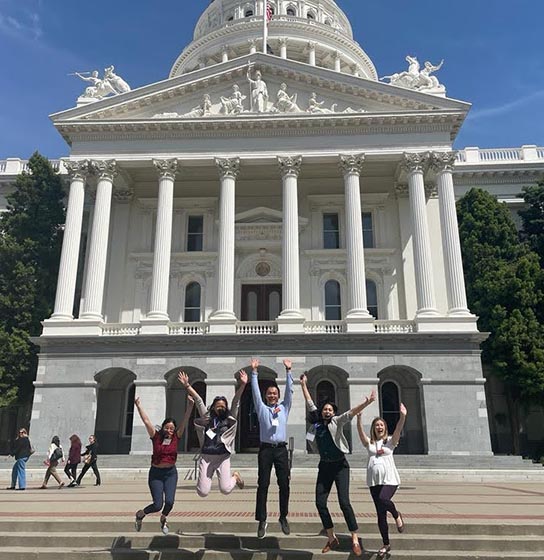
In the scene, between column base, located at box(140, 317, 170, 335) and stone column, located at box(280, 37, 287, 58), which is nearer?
column base, located at box(140, 317, 170, 335)

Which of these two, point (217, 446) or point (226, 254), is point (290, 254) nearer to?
point (226, 254)

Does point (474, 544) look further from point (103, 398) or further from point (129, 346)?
point (103, 398)

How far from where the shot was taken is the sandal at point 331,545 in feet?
25.2

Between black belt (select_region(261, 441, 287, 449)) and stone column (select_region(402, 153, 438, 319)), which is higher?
stone column (select_region(402, 153, 438, 319))

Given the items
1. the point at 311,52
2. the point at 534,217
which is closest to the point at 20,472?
the point at 534,217

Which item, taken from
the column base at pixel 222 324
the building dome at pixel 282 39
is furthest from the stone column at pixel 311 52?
the column base at pixel 222 324

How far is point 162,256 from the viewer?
29234mm

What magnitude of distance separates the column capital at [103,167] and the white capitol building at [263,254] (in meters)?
0.12

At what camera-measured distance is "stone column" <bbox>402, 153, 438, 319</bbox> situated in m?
28.0

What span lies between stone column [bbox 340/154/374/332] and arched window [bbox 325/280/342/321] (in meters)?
3.59

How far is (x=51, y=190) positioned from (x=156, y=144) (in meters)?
9.33

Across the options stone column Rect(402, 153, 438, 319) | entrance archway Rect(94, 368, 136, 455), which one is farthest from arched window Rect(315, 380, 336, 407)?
entrance archway Rect(94, 368, 136, 455)

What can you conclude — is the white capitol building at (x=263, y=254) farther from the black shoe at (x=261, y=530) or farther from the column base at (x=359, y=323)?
the black shoe at (x=261, y=530)

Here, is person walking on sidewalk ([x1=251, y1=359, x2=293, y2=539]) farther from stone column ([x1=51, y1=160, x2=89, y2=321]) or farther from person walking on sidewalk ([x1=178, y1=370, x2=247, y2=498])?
stone column ([x1=51, y1=160, x2=89, y2=321])
